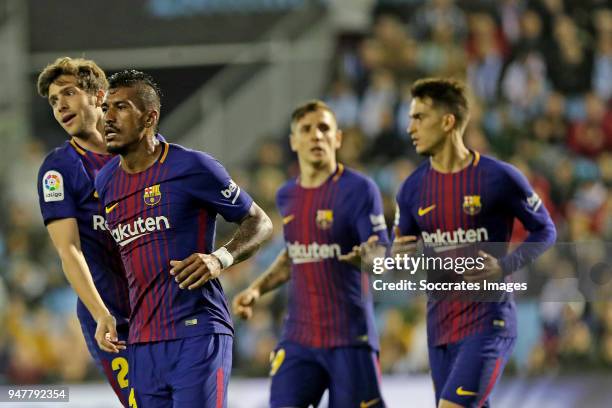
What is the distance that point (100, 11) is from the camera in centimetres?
1875

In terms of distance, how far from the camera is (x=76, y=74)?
690cm

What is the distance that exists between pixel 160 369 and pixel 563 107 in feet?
33.7

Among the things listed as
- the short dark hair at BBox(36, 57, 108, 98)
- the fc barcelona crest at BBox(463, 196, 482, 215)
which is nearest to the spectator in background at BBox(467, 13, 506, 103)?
the fc barcelona crest at BBox(463, 196, 482, 215)

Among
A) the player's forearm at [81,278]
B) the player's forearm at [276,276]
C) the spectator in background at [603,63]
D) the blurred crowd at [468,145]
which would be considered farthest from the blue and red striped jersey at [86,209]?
the spectator in background at [603,63]

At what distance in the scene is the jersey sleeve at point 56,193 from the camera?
6.63 meters

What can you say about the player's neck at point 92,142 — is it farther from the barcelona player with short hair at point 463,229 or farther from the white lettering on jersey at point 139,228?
the barcelona player with short hair at point 463,229

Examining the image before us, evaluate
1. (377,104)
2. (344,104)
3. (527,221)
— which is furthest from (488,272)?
(344,104)

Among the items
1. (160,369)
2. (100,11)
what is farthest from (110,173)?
(100,11)

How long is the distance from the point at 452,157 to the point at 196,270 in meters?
2.50

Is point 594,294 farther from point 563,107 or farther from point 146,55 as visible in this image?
point 146,55

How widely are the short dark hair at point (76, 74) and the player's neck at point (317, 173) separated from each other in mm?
1960

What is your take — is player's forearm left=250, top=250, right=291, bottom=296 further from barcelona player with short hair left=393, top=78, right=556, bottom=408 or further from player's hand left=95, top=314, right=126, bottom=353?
player's hand left=95, top=314, right=126, bottom=353

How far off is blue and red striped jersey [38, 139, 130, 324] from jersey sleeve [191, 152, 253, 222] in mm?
942

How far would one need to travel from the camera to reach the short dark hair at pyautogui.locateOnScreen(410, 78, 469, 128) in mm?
7625
